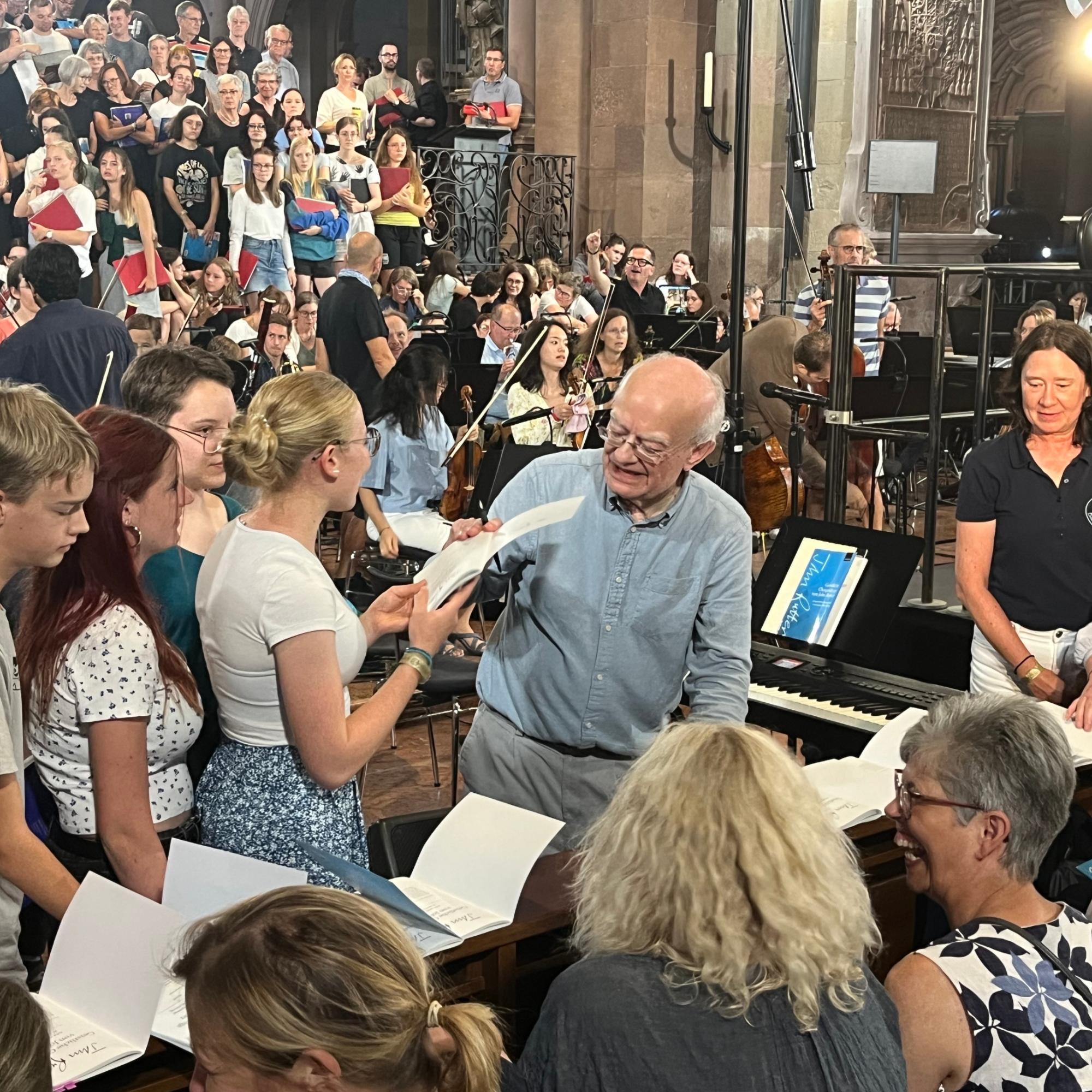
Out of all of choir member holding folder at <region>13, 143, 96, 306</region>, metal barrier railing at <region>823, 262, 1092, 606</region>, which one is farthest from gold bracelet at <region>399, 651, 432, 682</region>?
choir member holding folder at <region>13, 143, 96, 306</region>

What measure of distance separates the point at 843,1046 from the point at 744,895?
0.20 meters

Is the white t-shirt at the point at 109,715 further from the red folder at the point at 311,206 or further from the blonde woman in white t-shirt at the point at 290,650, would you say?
the red folder at the point at 311,206

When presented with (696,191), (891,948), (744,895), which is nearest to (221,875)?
(744,895)

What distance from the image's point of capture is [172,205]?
1101cm

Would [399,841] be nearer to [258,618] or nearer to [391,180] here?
[258,618]

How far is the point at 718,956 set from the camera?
1.58 m

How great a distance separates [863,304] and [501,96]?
8052 millimetres

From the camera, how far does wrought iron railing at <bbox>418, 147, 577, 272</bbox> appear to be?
47.1 feet

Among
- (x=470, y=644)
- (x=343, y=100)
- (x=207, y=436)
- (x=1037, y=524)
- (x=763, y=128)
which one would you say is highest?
(x=343, y=100)

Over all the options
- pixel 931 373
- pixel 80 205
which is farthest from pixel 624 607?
pixel 80 205

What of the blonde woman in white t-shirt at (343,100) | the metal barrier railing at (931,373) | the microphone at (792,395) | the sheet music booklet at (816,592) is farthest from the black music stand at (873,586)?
the blonde woman in white t-shirt at (343,100)

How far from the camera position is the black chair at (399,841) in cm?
250

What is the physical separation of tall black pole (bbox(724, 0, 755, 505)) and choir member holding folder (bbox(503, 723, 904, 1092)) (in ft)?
13.7

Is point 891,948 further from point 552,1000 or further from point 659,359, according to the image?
point 552,1000
